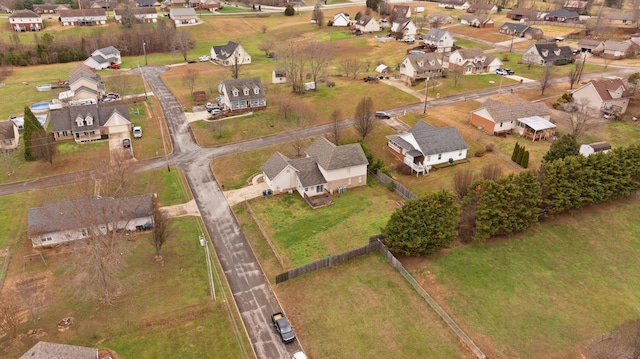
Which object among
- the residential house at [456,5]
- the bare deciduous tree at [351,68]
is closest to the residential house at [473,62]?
the bare deciduous tree at [351,68]

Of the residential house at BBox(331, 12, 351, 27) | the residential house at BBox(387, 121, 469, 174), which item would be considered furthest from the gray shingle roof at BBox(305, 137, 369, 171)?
the residential house at BBox(331, 12, 351, 27)

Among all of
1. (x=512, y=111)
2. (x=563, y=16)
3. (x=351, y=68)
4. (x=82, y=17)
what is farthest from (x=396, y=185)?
(x=563, y=16)

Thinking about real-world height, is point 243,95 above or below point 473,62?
below

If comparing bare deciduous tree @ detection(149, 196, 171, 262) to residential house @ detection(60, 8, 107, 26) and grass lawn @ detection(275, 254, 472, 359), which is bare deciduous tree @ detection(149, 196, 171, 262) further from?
residential house @ detection(60, 8, 107, 26)

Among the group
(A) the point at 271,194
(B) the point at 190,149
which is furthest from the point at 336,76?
(A) the point at 271,194

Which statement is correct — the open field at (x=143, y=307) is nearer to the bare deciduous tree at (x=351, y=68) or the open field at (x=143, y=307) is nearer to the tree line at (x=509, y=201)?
the tree line at (x=509, y=201)

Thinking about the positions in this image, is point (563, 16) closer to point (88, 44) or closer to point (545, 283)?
point (545, 283)

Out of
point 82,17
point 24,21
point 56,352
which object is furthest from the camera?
point 82,17
